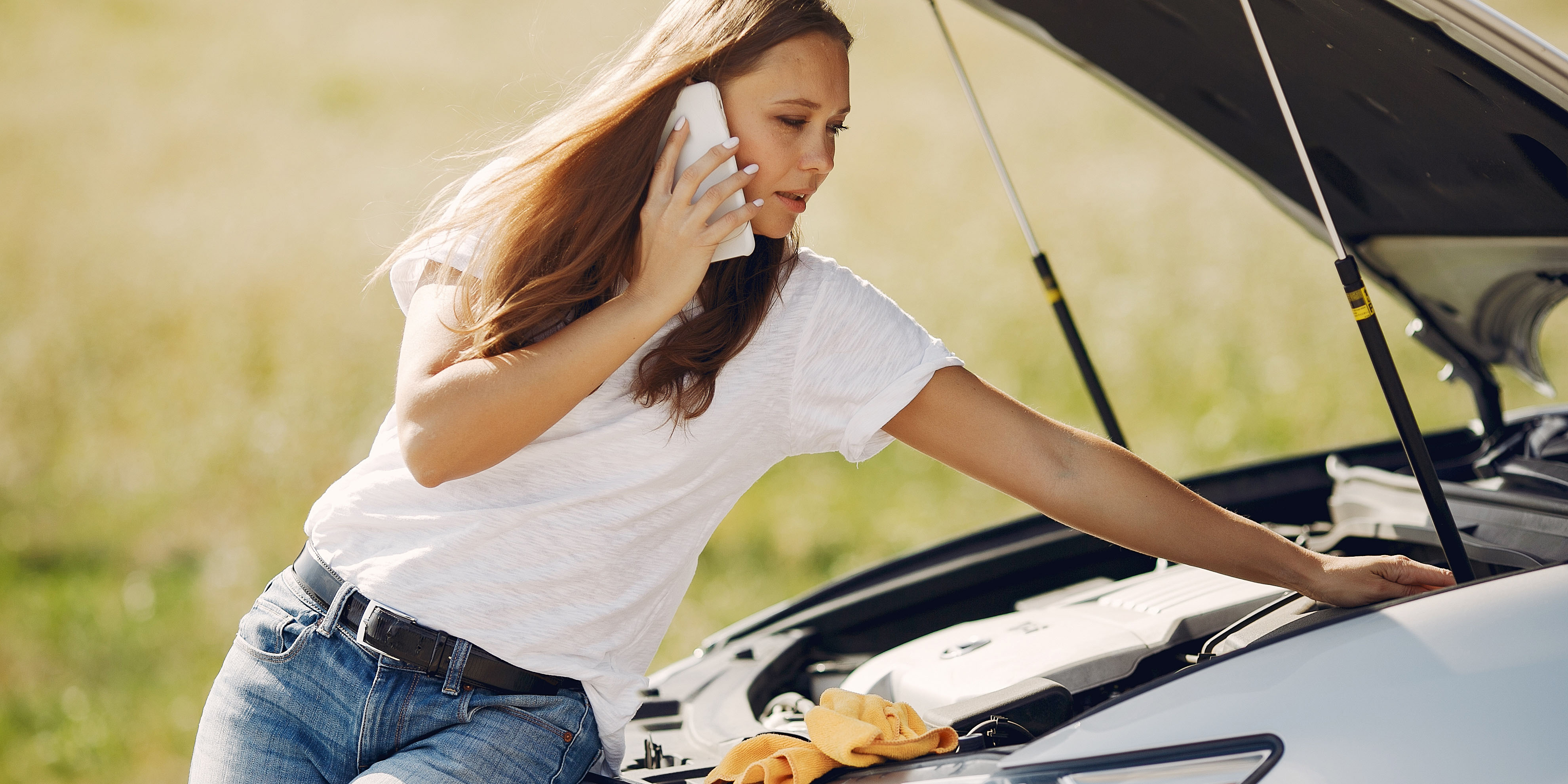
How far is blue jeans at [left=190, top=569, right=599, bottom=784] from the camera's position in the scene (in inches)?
61.2

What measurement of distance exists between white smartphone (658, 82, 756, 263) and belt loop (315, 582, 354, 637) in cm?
74

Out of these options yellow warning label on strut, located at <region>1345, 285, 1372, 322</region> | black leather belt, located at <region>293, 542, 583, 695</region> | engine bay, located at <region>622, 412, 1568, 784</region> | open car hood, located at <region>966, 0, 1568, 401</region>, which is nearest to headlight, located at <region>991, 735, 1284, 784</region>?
engine bay, located at <region>622, 412, 1568, 784</region>

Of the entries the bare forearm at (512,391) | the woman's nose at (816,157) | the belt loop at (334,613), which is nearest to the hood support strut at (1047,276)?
the woman's nose at (816,157)

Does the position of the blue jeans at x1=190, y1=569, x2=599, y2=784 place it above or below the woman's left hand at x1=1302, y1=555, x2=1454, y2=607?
below

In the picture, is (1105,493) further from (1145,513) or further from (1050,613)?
(1050,613)

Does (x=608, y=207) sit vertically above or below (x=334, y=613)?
above

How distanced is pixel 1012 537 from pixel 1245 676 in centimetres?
141

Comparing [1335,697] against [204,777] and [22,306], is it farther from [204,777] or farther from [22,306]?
[22,306]

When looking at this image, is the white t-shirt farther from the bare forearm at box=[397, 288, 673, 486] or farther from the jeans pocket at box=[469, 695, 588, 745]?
the bare forearm at box=[397, 288, 673, 486]

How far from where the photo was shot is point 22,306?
7.68m

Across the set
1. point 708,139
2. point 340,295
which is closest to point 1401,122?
point 708,139

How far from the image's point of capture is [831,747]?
1495 mm

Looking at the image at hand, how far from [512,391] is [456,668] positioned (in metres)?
0.44

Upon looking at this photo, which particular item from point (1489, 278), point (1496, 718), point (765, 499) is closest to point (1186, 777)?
point (1496, 718)
